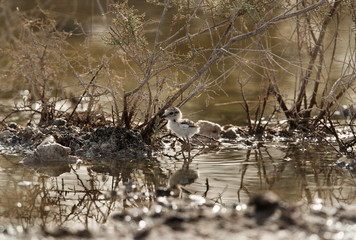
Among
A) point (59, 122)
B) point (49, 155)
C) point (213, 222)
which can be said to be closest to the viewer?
point (213, 222)

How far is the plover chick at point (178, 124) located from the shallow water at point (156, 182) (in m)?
0.29

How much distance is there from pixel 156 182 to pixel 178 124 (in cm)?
157

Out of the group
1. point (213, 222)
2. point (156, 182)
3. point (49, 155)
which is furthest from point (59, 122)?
point (213, 222)

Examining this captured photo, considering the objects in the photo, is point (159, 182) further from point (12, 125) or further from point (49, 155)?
point (12, 125)

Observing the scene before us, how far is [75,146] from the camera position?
800 cm

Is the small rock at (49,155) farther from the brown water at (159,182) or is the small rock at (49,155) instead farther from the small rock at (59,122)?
the small rock at (59,122)

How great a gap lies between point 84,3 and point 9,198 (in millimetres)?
10664

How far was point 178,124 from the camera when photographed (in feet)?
26.0

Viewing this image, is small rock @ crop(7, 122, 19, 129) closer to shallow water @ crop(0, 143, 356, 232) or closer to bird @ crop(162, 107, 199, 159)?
shallow water @ crop(0, 143, 356, 232)

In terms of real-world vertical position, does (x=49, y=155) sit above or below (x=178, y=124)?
below

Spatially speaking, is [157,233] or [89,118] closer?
[157,233]

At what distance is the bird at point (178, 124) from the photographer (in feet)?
25.7

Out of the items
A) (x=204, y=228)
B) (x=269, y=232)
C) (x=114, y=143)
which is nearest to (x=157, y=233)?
(x=204, y=228)

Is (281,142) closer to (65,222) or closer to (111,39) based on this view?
(111,39)
